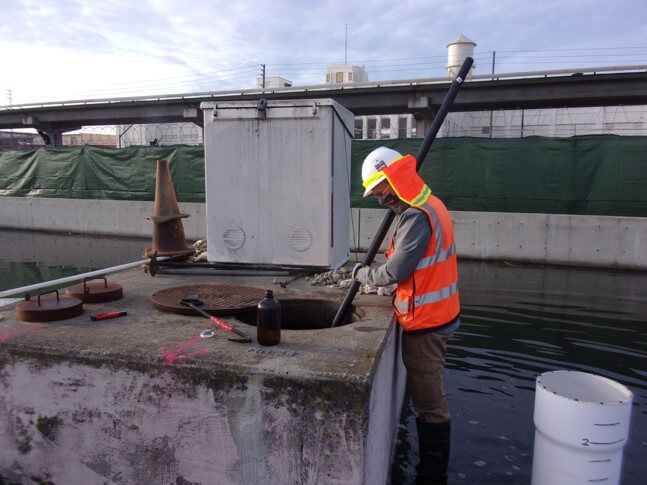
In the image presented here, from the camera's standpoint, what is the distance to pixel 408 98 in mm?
24547

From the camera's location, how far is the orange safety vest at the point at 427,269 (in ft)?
10.6

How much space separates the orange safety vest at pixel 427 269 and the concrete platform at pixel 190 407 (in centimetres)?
31

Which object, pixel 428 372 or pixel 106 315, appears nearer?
pixel 428 372

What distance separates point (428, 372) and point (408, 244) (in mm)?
936

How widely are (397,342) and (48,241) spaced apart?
13.8m

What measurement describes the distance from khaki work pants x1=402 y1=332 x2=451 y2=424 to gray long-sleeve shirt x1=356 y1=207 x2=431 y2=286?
497mm

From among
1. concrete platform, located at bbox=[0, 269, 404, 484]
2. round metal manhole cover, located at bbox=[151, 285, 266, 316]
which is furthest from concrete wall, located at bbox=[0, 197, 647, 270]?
concrete platform, located at bbox=[0, 269, 404, 484]

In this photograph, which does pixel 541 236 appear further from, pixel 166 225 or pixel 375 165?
pixel 375 165

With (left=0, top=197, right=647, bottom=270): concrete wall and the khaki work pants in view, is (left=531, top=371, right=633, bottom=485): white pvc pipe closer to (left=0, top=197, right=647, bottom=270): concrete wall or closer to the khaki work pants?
the khaki work pants

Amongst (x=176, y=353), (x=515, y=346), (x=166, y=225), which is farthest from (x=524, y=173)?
(x=176, y=353)

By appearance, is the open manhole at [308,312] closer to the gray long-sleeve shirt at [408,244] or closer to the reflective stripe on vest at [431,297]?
the reflective stripe on vest at [431,297]

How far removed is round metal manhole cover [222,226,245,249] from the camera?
548 cm

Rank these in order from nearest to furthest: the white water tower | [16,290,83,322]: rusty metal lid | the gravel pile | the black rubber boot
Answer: the black rubber boot
[16,290,83,322]: rusty metal lid
the gravel pile
the white water tower

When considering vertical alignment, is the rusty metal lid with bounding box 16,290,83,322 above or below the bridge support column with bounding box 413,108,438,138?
below
